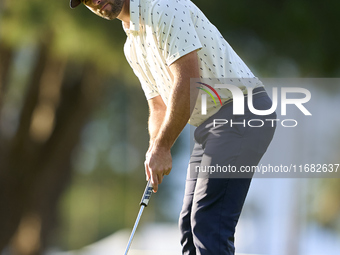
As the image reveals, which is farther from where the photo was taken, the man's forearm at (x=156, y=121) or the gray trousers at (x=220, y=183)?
Answer: the man's forearm at (x=156, y=121)

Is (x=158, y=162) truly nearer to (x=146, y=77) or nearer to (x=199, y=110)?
(x=199, y=110)

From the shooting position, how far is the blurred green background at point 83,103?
15.2 feet

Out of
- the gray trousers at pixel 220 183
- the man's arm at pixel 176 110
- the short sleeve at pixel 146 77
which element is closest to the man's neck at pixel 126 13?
the short sleeve at pixel 146 77

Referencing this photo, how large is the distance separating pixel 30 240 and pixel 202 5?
8.52 feet

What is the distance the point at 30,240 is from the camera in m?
4.99

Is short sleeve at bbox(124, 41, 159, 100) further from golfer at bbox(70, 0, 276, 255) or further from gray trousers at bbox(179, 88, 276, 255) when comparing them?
gray trousers at bbox(179, 88, 276, 255)

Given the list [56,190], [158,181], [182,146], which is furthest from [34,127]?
[158,181]

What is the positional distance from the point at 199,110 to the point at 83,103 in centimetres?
350

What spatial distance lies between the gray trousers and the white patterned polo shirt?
0.07 m

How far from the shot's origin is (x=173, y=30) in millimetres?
1514

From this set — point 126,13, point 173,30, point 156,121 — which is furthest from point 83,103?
point 173,30

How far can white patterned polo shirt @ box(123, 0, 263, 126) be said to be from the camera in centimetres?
152

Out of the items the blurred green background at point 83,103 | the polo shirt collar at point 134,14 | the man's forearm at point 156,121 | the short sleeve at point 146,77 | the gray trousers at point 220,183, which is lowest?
the gray trousers at point 220,183

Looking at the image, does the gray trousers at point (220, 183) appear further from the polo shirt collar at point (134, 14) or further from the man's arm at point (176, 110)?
the polo shirt collar at point (134, 14)
